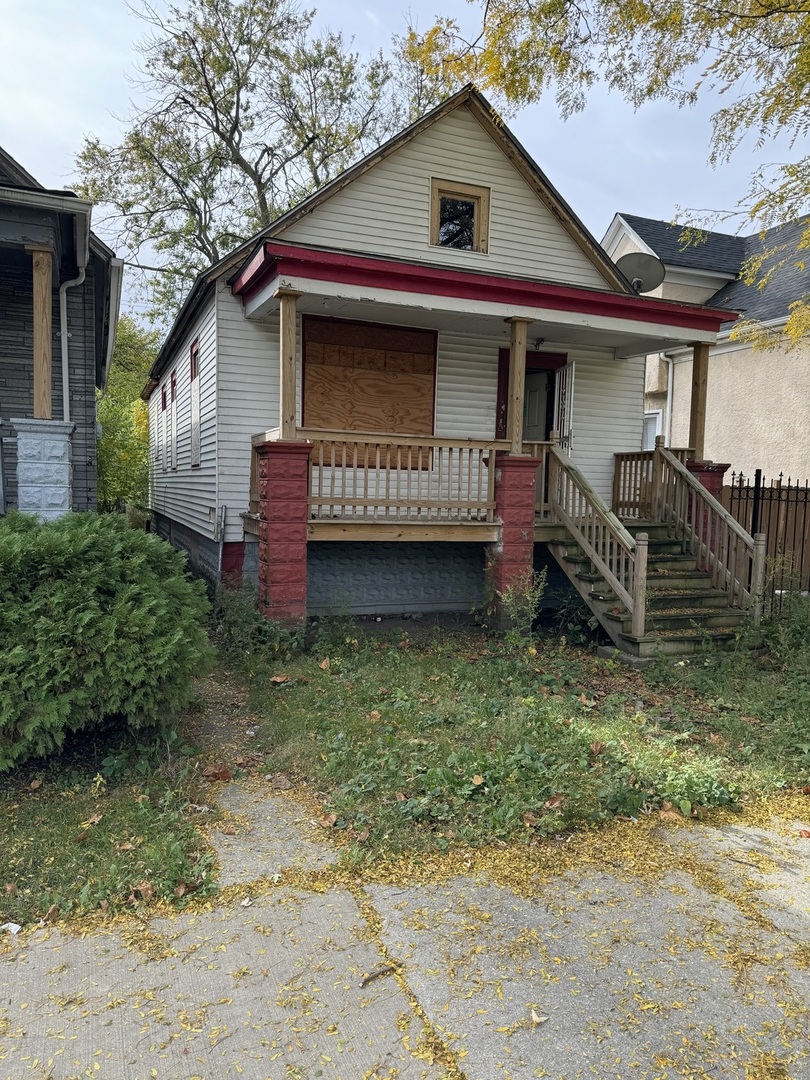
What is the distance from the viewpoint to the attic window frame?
10242 millimetres

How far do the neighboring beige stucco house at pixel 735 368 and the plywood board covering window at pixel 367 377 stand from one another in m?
5.73

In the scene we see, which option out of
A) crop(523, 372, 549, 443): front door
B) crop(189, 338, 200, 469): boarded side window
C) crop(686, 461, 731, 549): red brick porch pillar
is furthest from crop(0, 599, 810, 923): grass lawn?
crop(523, 372, 549, 443): front door

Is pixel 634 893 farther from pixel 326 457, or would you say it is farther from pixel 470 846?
pixel 326 457

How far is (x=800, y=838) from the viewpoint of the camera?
4.18m

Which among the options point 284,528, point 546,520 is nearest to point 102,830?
point 284,528

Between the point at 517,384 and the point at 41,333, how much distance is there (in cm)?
518

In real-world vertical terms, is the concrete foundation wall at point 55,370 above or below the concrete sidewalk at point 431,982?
above

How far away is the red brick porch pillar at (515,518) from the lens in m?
8.70

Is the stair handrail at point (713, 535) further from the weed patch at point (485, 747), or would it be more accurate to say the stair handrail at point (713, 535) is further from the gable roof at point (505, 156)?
the gable roof at point (505, 156)

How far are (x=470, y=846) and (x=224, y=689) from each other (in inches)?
141

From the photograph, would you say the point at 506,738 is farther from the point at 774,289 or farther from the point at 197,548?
the point at 774,289

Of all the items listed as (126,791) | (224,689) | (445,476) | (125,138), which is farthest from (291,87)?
(126,791)

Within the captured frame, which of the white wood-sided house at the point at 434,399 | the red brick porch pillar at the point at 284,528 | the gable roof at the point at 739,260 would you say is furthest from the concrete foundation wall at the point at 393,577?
the gable roof at the point at 739,260

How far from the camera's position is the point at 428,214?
10.2m
